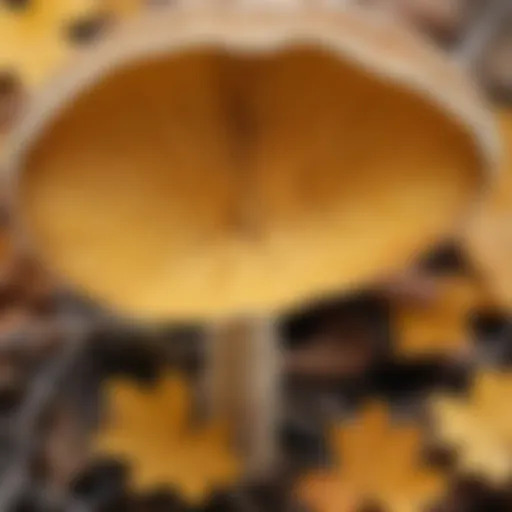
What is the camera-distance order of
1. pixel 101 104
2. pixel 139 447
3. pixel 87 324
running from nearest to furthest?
pixel 101 104 < pixel 139 447 < pixel 87 324

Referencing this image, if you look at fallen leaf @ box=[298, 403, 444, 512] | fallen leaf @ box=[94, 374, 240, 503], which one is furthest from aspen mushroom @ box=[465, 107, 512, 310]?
fallen leaf @ box=[94, 374, 240, 503]

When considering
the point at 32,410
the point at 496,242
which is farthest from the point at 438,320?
the point at 32,410

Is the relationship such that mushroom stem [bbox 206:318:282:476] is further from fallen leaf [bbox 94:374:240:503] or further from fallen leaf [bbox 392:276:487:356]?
fallen leaf [bbox 392:276:487:356]

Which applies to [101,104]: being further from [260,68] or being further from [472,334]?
[472,334]

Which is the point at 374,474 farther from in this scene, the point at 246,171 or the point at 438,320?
the point at 246,171

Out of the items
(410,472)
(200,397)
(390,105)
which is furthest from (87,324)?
(390,105)

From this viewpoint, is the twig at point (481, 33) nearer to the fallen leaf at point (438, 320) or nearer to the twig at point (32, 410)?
the fallen leaf at point (438, 320)

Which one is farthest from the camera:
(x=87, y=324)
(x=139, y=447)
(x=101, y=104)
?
(x=87, y=324)
